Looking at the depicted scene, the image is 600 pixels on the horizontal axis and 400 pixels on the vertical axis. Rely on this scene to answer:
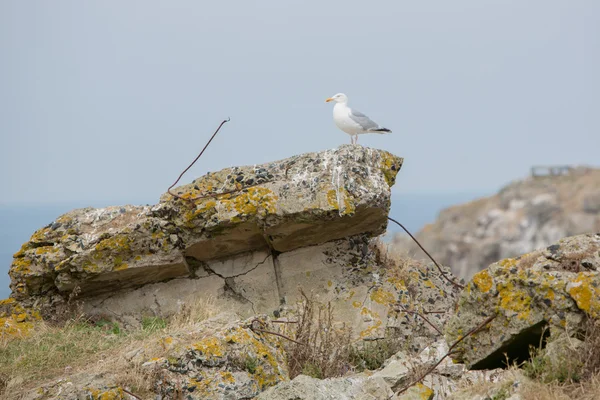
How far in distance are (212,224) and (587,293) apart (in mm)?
4821

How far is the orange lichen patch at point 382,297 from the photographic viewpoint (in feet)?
30.7

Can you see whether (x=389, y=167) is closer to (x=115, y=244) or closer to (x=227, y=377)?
(x=115, y=244)

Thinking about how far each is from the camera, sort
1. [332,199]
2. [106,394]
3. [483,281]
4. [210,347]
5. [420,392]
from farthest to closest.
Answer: [332,199] < [210,347] < [106,394] < [420,392] < [483,281]

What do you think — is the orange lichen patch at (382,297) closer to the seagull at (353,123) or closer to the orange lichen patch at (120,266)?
the seagull at (353,123)

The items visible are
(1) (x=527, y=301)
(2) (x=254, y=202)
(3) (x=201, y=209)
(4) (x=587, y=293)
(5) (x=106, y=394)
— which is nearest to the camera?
(4) (x=587, y=293)

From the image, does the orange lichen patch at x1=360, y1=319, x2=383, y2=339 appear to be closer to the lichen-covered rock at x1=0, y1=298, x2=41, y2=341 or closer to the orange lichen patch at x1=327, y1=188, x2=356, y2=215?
the orange lichen patch at x1=327, y1=188, x2=356, y2=215

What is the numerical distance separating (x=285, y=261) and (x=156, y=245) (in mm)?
1710

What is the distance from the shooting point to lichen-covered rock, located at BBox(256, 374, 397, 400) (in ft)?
19.0

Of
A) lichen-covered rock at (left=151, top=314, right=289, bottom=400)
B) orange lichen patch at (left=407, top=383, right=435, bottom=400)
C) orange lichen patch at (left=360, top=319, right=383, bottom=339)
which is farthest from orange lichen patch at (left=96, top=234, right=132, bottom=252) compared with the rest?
orange lichen patch at (left=407, top=383, right=435, bottom=400)

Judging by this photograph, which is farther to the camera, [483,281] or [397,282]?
[397,282]

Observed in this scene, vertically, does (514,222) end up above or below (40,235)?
below

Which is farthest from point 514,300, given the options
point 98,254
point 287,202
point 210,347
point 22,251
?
point 22,251

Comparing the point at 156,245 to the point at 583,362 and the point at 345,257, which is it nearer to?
the point at 345,257

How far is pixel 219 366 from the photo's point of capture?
6703mm
